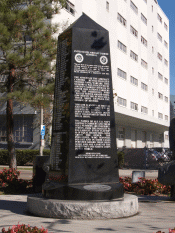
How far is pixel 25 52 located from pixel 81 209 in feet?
37.8

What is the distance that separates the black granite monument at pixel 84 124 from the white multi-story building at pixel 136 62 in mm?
21968

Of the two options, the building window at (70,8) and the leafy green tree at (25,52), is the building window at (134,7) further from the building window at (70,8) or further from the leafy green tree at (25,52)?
the leafy green tree at (25,52)

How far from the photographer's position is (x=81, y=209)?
18.0 feet

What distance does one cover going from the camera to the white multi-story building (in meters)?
34.3

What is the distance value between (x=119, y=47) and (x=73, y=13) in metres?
9.05

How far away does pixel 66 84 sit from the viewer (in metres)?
6.46

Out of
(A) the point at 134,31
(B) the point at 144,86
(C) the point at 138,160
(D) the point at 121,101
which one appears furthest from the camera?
(B) the point at 144,86

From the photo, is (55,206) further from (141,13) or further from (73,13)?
(141,13)

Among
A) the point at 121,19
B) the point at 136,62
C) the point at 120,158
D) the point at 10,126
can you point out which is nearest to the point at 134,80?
the point at 136,62

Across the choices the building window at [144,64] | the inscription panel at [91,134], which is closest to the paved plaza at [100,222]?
the inscription panel at [91,134]

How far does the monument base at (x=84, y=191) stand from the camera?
19.0ft

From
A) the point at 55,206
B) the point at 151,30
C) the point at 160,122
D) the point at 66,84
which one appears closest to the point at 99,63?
the point at 66,84

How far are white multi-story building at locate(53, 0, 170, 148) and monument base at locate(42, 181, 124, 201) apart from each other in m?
23.3

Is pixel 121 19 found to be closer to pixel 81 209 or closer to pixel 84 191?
pixel 84 191
